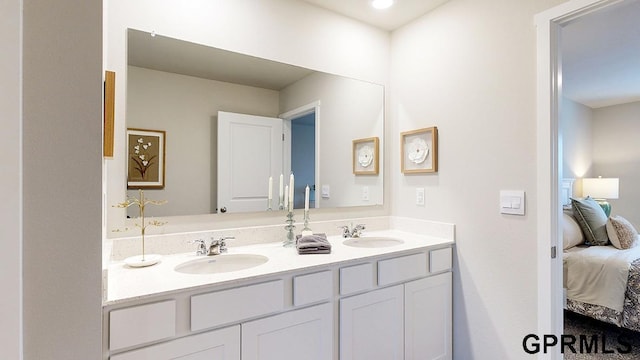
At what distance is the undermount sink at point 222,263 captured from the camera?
1.51m

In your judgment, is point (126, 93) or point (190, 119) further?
point (190, 119)

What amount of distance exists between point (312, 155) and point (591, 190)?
455cm

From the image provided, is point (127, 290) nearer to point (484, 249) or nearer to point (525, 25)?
point (484, 249)

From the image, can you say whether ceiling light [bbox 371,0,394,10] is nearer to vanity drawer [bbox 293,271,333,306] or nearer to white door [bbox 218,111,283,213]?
white door [bbox 218,111,283,213]

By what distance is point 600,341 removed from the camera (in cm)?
246

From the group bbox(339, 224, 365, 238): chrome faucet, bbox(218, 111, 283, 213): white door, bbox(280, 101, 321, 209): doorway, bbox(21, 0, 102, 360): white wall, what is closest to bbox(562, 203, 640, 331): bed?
bbox(339, 224, 365, 238): chrome faucet

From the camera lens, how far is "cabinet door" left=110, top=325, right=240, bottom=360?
108 cm

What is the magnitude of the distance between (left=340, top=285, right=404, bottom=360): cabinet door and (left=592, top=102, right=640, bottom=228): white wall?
16.0ft

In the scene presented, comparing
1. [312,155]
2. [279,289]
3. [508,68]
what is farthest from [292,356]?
[508,68]

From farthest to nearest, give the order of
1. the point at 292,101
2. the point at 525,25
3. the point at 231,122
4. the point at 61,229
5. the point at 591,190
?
the point at 591,190 → the point at 292,101 → the point at 231,122 → the point at 525,25 → the point at 61,229

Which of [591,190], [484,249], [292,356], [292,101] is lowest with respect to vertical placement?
[292,356]

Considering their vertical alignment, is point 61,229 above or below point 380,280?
above

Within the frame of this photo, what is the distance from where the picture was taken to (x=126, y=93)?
5.03 ft

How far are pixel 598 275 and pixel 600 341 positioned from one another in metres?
0.50
